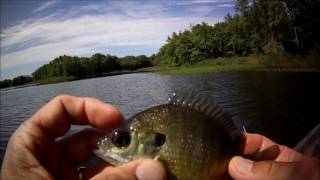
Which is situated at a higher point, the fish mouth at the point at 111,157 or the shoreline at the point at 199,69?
the fish mouth at the point at 111,157

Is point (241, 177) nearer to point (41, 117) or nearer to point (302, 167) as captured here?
point (302, 167)

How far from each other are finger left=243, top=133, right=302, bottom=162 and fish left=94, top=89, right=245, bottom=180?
43cm

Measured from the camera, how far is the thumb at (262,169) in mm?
1785

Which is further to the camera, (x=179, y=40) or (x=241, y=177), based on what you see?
(x=179, y=40)

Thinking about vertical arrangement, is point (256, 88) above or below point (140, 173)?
below

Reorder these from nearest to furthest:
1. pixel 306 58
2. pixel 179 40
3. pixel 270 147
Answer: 1. pixel 270 147
2. pixel 306 58
3. pixel 179 40

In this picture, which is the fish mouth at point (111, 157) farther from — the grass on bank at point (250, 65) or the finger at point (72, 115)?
the grass on bank at point (250, 65)

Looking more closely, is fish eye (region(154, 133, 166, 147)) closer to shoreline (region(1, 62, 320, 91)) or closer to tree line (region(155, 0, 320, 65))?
tree line (region(155, 0, 320, 65))

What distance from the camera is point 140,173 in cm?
172

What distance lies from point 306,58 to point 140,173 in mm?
37004

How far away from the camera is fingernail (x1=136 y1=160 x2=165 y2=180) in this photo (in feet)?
5.54

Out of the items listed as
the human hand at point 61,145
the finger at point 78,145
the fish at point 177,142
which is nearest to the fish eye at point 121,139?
the fish at point 177,142

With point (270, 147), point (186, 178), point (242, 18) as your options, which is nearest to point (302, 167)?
point (186, 178)

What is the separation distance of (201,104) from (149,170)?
1.89 feet
